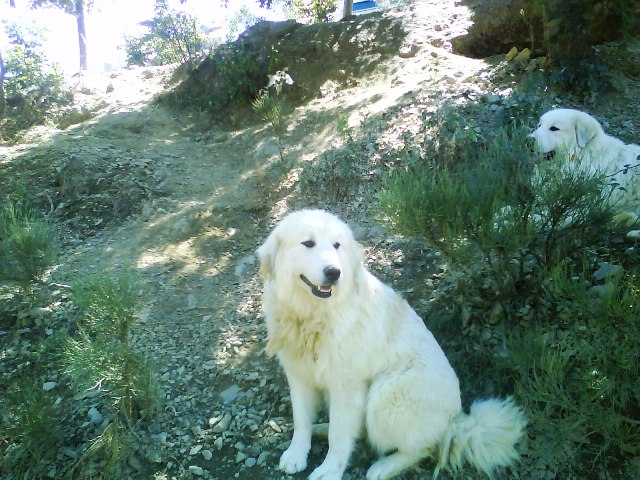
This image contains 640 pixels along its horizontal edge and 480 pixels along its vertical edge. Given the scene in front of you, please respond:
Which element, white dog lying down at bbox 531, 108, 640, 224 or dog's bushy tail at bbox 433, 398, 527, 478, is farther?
white dog lying down at bbox 531, 108, 640, 224

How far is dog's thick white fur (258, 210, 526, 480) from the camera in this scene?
8.63 ft

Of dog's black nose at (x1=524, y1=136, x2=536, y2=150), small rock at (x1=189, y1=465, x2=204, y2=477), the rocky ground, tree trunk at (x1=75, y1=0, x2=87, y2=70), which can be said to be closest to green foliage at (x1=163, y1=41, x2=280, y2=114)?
the rocky ground

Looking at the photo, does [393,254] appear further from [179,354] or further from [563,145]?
[179,354]

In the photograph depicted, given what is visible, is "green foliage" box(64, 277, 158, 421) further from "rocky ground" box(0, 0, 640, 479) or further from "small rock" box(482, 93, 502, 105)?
"small rock" box(482, 93, 502, 105)

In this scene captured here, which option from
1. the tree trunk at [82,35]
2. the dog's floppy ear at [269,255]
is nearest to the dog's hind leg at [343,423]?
the dog's floppy ear at [269,255]

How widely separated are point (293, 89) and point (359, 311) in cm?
630

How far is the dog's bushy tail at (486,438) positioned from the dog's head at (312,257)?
39.8 inches

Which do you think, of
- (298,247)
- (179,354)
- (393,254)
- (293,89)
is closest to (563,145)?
(393,254)

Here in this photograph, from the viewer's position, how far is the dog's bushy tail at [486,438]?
2.60 meters

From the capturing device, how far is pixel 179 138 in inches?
312

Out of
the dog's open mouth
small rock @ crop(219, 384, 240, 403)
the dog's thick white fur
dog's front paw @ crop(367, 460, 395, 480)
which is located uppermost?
the dog's open mouth

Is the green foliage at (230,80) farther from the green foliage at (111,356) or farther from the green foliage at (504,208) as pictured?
the green foliage at (111,356)

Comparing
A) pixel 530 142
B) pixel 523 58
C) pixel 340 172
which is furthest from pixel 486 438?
pixel 523 58

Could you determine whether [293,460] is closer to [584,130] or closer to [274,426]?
[274,426]
